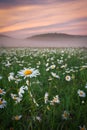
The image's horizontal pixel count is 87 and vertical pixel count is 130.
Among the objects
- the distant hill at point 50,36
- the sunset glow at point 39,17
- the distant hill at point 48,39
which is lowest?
the distant hill at point 48,39

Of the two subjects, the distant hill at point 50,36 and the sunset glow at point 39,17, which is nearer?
the sunset glow at point 39,17

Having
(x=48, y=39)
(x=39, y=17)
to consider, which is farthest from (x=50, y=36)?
(x=39, y=17)

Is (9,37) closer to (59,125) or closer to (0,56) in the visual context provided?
(0,56)

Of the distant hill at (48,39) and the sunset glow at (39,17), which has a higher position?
the sunset glow at (39,17)

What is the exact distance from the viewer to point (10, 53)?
2.79m

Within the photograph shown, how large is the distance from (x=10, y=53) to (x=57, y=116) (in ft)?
6.45

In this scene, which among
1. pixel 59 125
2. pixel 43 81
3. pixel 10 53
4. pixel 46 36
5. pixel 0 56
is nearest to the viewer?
pixel 59 125

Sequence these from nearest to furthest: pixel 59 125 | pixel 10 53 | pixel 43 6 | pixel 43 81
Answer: pixel 59 125
pixel 43 81
pixel 43 6
pixel 10 53

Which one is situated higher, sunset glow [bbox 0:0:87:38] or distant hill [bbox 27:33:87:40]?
sunset glow [bbox 0:0:87:38]

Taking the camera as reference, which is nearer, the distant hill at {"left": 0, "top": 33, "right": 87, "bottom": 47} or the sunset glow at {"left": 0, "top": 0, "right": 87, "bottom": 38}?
the sunset glow at {"left": 0, "top": 0, "right": 87, "bottom": 38}

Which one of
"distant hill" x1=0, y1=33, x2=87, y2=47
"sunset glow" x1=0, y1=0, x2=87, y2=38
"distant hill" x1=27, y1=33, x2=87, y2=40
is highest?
"sunset glow" x1=0, y1=0, x2=87, y2=38

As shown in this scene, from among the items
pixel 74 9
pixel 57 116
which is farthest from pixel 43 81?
pixel 74 9

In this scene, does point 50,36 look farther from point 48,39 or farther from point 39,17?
point 39,17

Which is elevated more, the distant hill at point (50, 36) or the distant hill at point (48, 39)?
the distant hill at point (50, 36)
